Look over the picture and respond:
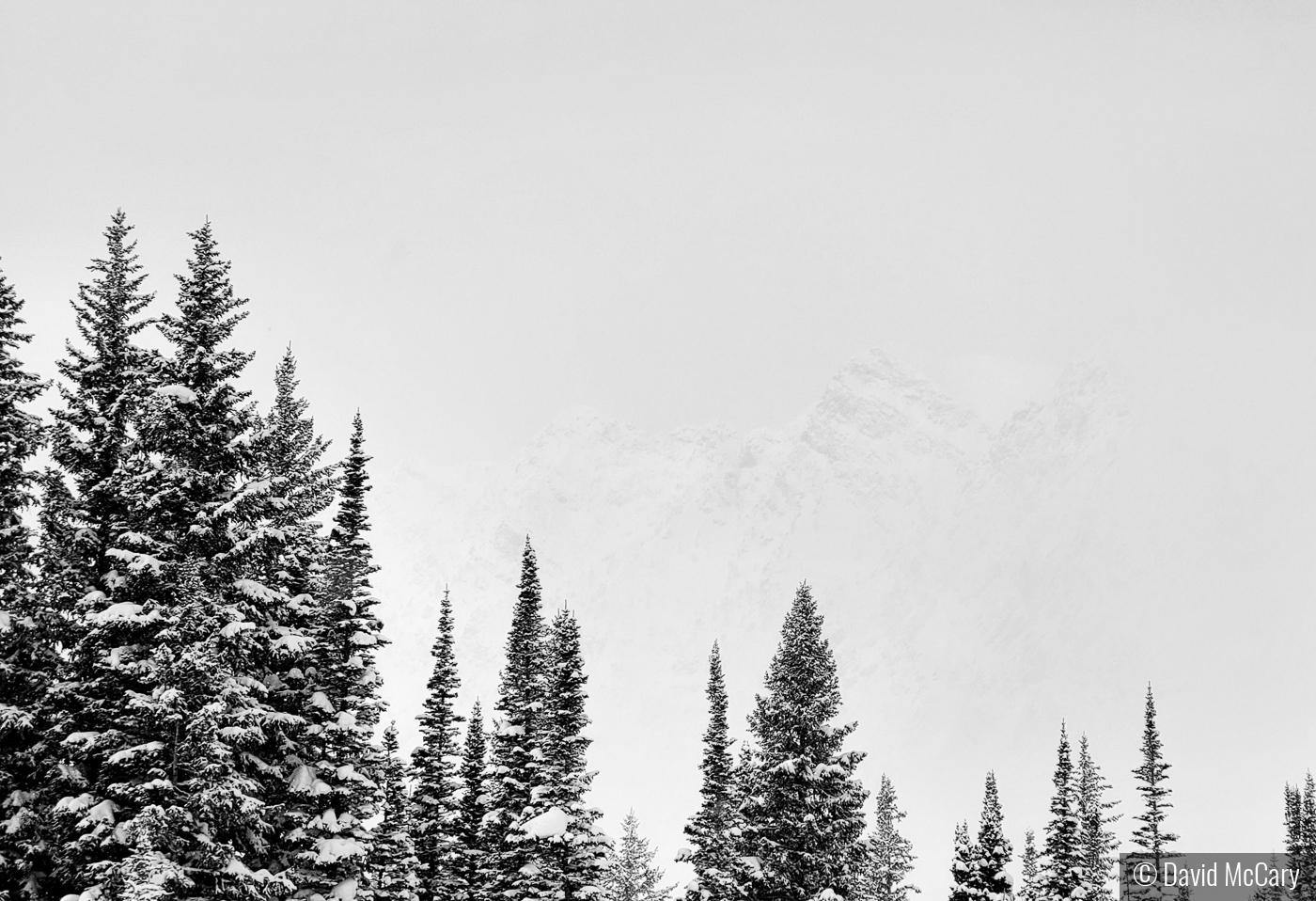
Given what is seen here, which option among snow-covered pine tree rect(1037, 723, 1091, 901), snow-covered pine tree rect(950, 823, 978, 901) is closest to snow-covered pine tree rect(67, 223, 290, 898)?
snow-covered pine tree rect(950, 823, 978, 901)

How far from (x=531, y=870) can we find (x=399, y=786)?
9880mm

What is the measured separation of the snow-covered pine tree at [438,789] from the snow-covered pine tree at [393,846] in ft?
3.72

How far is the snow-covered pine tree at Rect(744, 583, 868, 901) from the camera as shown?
36.3 metres

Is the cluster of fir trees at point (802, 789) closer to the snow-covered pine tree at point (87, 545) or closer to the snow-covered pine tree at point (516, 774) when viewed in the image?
the snow-covered pine tree at point (516, 774)

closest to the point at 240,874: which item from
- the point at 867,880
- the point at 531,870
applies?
the point at 531,870

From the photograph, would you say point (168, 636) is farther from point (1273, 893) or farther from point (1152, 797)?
point (1273, 893)

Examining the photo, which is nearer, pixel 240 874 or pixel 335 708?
pixel 240 874

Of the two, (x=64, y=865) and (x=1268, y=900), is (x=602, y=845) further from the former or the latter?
(x=1268, y=900)

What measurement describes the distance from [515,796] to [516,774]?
2.54ft

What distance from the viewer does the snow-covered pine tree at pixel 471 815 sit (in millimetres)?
47844

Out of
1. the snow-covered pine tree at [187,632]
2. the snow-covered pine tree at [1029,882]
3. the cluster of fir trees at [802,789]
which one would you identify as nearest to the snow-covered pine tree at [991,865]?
the snow-covered pine tree at [1029,882]

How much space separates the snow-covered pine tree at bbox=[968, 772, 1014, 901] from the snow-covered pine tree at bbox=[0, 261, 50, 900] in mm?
33531

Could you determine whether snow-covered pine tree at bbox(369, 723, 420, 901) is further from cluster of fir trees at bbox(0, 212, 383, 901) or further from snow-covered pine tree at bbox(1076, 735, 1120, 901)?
snow-covered pine tree at bbox(1076, 735, 1120, 901)

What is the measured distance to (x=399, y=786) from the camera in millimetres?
46750
